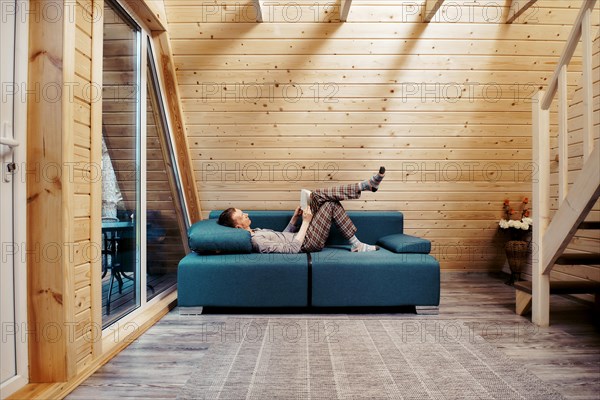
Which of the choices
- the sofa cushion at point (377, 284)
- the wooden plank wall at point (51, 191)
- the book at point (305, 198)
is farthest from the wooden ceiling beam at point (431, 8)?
the wooden plank wall at point (51, 191)

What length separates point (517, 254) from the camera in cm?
372

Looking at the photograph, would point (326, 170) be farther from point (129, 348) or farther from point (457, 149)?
point (129, 348)

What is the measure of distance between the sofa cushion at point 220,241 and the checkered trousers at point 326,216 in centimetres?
46

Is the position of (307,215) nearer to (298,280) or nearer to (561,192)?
(298,280)

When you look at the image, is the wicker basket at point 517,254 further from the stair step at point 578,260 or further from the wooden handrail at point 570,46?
the wooden handrail at point 570,46

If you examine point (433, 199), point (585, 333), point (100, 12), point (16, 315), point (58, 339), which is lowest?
point (585, 333)

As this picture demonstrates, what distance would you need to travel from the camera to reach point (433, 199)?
12.6 ft

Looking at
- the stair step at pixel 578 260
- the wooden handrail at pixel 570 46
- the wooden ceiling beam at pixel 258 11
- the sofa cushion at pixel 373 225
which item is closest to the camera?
the wooden handrail at pixel 570 46

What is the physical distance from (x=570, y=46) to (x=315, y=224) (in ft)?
6.24

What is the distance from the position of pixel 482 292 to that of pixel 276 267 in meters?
1.76

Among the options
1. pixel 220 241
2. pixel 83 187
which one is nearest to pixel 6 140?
pixel 83 187

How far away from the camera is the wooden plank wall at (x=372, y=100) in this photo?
3240mm

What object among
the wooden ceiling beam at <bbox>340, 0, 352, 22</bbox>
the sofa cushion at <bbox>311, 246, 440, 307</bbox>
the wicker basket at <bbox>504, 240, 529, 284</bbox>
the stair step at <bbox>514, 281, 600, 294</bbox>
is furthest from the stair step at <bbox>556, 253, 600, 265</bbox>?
the wooden ceiling beam at <bbox>340, 0, 352, 22</bbox>

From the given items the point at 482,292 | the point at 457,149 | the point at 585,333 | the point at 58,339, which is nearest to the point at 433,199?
the point at 457,149
